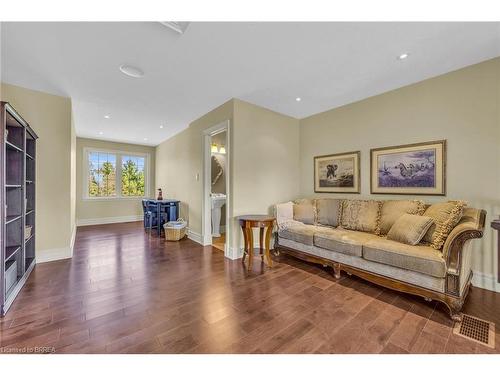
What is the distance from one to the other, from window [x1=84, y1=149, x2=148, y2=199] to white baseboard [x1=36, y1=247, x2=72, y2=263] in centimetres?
354

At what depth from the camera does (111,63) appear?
240 cm

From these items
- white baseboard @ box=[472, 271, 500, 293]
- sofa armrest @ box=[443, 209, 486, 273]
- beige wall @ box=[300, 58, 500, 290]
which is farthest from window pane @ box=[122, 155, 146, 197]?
white baseboard @ box=[472, 271, 500, 293]

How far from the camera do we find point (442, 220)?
228cm

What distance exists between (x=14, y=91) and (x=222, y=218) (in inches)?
165

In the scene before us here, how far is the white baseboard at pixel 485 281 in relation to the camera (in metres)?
2.29

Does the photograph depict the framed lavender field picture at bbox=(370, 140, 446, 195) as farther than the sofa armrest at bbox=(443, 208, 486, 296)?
Yes

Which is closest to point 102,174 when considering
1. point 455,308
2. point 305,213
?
point 305,213

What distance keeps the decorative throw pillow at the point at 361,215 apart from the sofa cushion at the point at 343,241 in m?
0.13

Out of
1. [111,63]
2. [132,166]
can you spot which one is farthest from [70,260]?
[132,166]

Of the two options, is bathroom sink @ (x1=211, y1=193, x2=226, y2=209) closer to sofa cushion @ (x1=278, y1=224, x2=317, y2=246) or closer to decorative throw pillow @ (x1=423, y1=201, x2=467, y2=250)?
sofa cushion @ (x1=278, y1=224, x2=317, y2=246)

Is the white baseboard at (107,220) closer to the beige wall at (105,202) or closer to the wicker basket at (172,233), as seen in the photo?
the beige wall at (105,202)

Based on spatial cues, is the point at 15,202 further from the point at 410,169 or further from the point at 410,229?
the point at 410,169

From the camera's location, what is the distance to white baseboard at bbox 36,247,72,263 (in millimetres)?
3125

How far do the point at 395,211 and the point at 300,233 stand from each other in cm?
126
